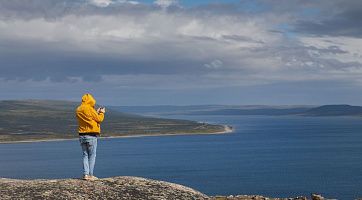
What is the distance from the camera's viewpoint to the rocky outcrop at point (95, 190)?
73.0 ft

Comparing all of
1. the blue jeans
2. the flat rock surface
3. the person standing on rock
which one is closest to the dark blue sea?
the flat rock surface

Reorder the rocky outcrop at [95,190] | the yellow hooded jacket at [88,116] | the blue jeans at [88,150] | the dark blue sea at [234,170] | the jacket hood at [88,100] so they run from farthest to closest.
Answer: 1. the dark blue sea at [234,170]
2. the blue jeans at [88,150]
3. the jacket hood at [88,100]
4. the yellow hooded jacket at [88,116]
5. the rocky outcrop at [95,190]

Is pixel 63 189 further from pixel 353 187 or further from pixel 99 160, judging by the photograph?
pixel 99 160

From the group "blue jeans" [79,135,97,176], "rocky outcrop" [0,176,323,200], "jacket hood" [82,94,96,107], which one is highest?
"jacket hood" [82,94,96,107]

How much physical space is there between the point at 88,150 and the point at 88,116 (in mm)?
1727

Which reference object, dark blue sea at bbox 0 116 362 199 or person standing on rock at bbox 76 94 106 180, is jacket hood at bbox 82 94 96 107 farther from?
dark blue sea at bbox 0 116 362 199

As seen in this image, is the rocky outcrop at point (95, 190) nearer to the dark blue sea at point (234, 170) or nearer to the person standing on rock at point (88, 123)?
the person standing on rock at point (88, 123)

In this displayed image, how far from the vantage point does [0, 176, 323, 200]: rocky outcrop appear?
22.2m

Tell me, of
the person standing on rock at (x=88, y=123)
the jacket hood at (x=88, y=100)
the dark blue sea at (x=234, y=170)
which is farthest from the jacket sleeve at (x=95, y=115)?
the dark blue sea at (x=234, y=170)

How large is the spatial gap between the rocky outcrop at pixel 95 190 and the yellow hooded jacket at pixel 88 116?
Answer: 241 centimetres

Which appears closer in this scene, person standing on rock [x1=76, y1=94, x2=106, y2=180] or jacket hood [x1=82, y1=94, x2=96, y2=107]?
person standing on rock [x1=76, y1=94, x2=106, y2=180]

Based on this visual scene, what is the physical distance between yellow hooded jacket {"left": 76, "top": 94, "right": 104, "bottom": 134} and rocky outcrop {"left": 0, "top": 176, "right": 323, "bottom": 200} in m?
2.41

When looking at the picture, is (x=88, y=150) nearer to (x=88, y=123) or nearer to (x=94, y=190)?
(x=88, y=123)

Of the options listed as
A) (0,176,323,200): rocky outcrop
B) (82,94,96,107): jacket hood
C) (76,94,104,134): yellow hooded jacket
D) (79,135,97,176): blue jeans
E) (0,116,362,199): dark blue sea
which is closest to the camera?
(0,176,323,200): rocky outcrop
